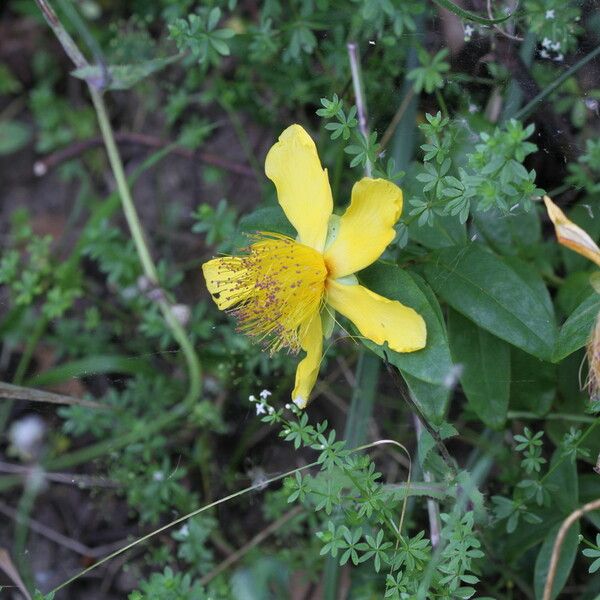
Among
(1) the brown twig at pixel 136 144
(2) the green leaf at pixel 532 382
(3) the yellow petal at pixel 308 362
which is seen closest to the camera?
(3) the yellow petal at pixel 308 362

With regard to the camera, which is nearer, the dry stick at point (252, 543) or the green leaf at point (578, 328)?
the green leaf at point (578, 328)

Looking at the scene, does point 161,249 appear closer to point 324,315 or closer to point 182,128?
point 182,128

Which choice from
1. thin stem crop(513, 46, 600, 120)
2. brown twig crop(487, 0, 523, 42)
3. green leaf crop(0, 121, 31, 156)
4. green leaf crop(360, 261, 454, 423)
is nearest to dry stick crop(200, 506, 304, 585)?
green leaf crop(360, 261, 454, 423)

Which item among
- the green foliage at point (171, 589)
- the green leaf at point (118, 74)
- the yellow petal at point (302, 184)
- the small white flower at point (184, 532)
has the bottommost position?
the small white flower at point (184, 532)

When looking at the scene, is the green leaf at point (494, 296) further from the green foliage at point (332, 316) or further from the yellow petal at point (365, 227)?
the yellow petal at point (365, 227)

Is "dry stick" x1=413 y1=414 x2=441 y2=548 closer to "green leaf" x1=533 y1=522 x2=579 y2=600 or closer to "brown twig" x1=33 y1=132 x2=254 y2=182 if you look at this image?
"green leaf" x1=533 y1=522 x2=579 y2=600

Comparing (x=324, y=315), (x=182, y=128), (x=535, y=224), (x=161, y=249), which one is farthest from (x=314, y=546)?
(x=182, y=128)

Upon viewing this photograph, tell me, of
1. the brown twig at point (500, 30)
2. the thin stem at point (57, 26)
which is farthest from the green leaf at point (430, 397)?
the thin stem at point (57, 26)
